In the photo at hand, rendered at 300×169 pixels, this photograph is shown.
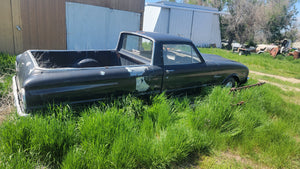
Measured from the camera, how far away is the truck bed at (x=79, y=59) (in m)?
3.43

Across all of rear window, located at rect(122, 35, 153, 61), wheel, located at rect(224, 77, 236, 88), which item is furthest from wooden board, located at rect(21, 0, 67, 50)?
wheel, located at rect(224, 77, 236, 88)

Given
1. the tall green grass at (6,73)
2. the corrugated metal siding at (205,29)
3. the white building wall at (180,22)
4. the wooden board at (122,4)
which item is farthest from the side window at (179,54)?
the corrugated metal siding at (205,29)

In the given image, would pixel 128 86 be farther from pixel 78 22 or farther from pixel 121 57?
pixel 78 22

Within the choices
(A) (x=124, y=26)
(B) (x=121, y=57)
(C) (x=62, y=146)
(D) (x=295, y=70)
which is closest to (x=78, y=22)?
(A) (x=124, y=26)

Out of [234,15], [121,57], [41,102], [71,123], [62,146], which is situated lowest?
[62,146]

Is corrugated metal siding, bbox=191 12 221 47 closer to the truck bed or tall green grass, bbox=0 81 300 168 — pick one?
the truck bed

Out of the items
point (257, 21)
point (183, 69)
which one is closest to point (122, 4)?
point (183, 69)

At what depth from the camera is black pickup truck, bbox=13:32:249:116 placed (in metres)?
2.43

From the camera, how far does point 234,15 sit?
19906 mm

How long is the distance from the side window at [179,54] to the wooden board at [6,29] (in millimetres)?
5132

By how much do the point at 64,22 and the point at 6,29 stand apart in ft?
5.53

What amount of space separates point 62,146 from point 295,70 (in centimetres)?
1077

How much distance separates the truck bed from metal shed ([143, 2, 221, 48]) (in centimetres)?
1166

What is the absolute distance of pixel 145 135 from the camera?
2.56 metres
